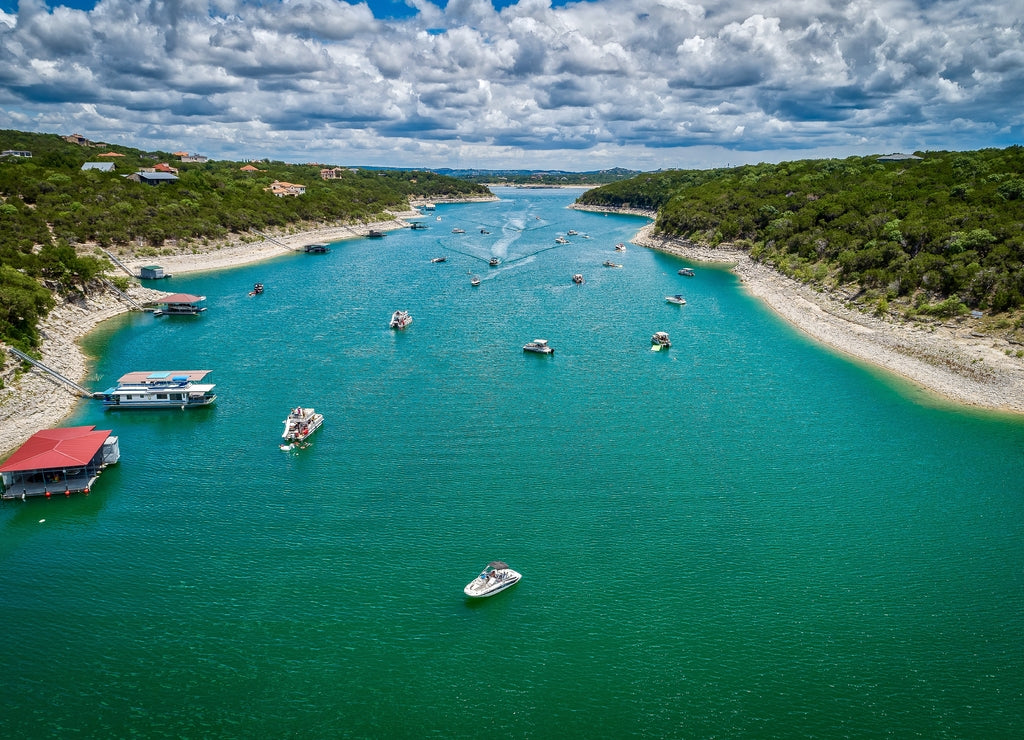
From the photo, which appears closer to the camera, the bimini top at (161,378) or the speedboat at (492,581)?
the speedboat at (492,581)

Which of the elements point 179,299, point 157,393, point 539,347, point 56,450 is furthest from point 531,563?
point 179,299

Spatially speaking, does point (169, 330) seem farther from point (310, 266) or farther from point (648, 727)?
point (648, 727)

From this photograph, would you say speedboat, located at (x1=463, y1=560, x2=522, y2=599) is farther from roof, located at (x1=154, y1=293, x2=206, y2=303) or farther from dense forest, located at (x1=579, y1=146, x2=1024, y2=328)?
roof, located at (x1=154, y1=293, x2=206, y2=303)

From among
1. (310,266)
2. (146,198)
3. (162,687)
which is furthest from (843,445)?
(146,198)

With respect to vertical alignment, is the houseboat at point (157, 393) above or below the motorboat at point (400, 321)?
below

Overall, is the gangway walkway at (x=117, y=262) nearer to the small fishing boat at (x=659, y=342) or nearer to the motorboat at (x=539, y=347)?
the motorboat at (x=539, y=347)

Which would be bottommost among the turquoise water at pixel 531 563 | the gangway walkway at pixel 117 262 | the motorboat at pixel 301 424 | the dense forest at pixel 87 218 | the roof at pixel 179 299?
the turquoise water at pixel 531 563

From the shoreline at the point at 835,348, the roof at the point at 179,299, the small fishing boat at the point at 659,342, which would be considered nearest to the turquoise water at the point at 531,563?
the shoreline at the point at 835,348

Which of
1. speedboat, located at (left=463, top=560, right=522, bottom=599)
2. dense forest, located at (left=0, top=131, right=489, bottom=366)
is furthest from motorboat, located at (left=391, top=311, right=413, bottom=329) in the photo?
speedboat, located at (left=463, top=560, right=522, bottom=599)
